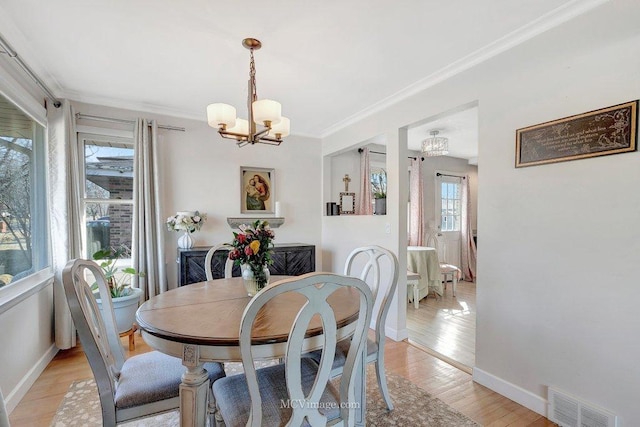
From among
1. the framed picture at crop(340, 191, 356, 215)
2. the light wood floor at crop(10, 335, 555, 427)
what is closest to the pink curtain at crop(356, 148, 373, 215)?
the framed picture at crop(340, 191, 356, 215)

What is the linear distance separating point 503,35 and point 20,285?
3803mm

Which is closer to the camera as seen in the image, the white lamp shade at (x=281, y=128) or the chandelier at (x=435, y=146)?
the white lamp shade at (x=281, y=128)

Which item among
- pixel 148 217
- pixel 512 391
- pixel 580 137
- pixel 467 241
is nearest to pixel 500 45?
pixel 580 137

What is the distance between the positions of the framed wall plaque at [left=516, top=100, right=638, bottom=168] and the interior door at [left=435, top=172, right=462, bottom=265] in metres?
3.91

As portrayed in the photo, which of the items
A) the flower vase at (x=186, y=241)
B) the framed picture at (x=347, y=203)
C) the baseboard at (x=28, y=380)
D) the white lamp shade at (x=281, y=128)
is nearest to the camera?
the baseboard at (x=28, y=380)

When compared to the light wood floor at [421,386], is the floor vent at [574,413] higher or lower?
higher

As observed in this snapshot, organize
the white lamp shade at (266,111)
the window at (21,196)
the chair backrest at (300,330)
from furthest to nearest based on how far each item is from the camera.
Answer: the window at (21,196) → the white lamp shade at (266,111) → the chair backrest at (300,330)

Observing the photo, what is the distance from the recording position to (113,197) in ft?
10.9

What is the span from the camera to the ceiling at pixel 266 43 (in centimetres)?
176

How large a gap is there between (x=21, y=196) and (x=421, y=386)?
3.31 meters

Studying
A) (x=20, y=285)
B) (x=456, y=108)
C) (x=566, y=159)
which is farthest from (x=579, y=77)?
(x=20, y=285)

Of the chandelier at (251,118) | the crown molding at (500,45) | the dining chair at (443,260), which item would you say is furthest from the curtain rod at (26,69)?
the dining chair at (443,260)

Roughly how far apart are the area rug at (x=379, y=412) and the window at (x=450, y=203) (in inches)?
167

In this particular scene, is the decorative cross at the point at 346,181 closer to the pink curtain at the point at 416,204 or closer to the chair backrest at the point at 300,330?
the pink curtain at the point at 416,204
